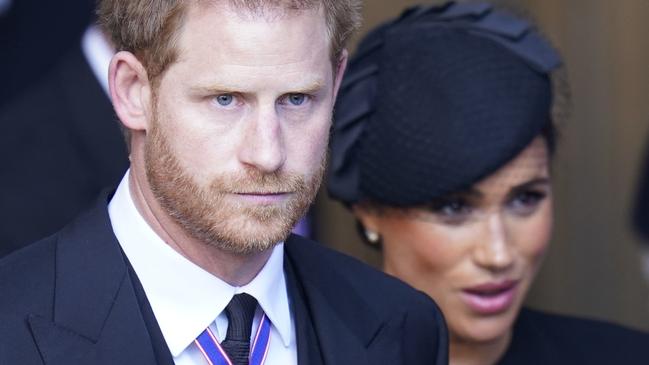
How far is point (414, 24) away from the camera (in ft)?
12.3

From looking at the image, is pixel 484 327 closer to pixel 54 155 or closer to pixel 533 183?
pixel 533 183

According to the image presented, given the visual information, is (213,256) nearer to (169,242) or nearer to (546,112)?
(169,242)

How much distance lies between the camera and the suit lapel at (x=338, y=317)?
2812mm

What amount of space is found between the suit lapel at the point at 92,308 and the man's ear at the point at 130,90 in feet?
0.66

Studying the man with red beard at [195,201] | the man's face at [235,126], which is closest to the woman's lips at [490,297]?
the man with red beard at [195,201]

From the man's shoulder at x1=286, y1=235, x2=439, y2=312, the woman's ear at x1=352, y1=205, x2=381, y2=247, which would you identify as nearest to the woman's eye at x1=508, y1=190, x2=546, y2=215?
the woman's ear at x1=352, y1=205, x2=381, y2=247

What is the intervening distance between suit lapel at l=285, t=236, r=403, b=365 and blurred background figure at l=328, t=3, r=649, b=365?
64 centimetres

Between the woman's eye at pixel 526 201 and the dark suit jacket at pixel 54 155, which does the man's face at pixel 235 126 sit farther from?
the dark suit jacket at pixel 54 155

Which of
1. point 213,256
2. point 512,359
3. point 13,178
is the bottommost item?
point 512,359

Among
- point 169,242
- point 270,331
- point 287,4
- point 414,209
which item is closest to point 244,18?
point 287,4

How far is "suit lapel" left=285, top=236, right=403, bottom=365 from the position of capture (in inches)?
111

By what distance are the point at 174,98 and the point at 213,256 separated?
1.04 ft

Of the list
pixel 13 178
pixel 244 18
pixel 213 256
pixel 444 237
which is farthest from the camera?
pixel 13 178

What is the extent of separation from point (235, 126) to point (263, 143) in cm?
6
